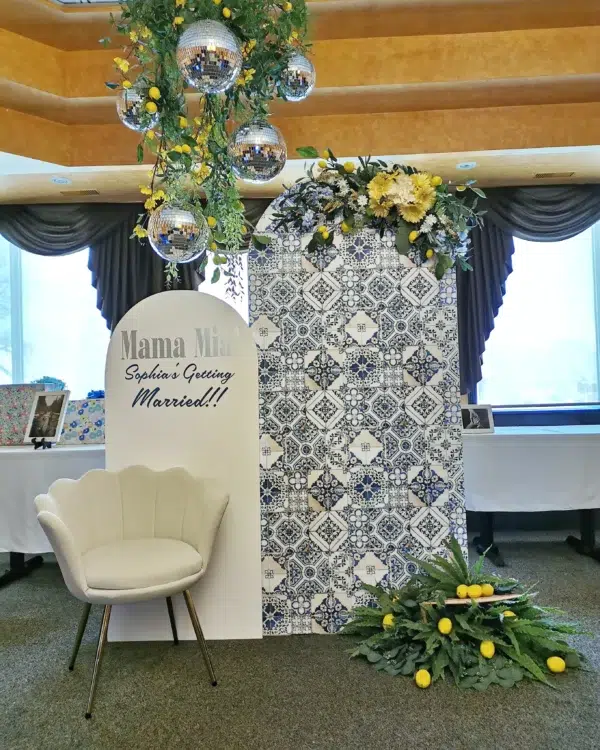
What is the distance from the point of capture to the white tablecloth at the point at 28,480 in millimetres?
3842

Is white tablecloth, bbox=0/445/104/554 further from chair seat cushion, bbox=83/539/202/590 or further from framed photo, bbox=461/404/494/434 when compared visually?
framed photo, bbox=461/404/494/434

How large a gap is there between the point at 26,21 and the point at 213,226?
2170 millimetres

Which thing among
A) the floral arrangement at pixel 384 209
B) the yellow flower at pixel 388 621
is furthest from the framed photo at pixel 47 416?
the yellow flower at pixel 388 621

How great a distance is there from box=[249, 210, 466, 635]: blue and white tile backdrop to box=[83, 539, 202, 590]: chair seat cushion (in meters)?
0.51

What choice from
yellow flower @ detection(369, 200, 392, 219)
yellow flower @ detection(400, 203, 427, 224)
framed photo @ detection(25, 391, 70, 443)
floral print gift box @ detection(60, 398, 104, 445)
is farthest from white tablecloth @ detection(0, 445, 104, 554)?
yellow flower @ detection(400, 203, 427, 224)

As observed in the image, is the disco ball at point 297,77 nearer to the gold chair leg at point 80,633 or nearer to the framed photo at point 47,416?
the gold chair leg at point 80,633

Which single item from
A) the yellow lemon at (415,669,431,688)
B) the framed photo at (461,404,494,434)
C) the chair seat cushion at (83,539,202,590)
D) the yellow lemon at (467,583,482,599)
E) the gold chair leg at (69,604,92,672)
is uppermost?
the framed photo at (461,404,494,434)

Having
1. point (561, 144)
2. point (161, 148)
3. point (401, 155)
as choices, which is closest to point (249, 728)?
point (161, 148)

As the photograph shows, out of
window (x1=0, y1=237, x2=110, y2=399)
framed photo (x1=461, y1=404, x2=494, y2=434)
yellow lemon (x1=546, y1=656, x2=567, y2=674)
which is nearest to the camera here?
yellow lemon (x1=546, y1=656, x2=567, y2=674)

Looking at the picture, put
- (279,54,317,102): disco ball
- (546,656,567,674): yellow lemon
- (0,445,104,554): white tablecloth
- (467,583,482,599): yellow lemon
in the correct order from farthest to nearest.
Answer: (0,445,104,554): white tablecloth, (467,583,482,599): yellow lemon, (546,656,567,674): yellow lemon, (279,54,317,102): disco ball

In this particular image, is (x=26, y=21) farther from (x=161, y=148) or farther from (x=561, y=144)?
(x=561, y=144)

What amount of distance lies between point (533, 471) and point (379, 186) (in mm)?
2334

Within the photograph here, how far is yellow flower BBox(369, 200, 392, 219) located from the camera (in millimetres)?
2926

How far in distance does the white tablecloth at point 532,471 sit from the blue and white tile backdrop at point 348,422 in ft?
4.24
